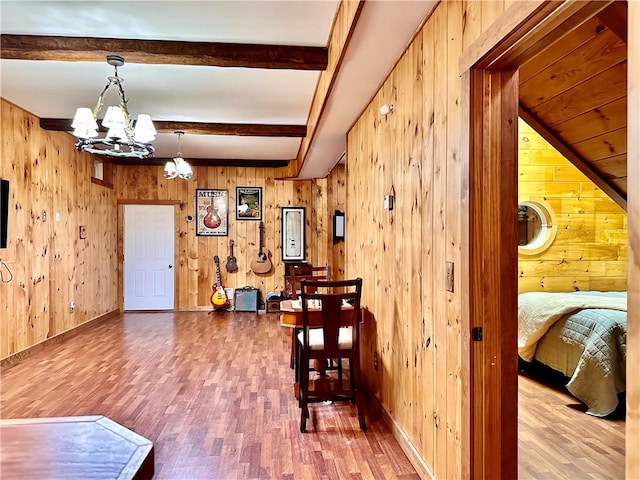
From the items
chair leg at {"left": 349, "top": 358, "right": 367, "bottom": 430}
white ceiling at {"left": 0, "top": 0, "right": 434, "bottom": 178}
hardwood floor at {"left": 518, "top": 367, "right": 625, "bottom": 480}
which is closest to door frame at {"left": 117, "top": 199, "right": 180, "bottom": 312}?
white ceiling at {"left": 0, "top": 0, "right": 434, "bottom": 178}

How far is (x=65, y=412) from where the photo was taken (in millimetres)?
2916

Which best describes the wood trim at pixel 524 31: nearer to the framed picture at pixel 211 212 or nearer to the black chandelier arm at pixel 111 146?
the black chandelier arm at pixel 111 146

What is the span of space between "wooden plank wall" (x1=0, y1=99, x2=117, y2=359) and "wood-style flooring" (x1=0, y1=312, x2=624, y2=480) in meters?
0.47

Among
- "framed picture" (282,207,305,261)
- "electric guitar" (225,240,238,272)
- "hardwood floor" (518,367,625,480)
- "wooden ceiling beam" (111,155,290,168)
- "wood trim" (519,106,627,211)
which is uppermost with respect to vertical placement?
"wooden ceiling beam" (111,155,290,168)

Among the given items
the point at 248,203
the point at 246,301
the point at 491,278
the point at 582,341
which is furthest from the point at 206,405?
the point at 248,203

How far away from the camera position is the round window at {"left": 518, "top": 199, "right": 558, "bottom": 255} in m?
4.50

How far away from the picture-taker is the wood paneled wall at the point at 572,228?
14.8 ft

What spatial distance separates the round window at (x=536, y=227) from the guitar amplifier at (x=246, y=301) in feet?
14.0

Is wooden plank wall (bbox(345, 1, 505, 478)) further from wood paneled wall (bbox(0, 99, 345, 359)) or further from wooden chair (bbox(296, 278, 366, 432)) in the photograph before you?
wood paneled wall (bbox(0, 99, 345, 359))

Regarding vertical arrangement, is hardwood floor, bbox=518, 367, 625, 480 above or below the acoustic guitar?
below

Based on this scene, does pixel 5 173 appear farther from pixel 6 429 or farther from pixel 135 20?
pixel 6 429

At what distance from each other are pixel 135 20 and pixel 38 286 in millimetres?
3506

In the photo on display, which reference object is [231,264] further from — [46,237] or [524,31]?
[524,31]

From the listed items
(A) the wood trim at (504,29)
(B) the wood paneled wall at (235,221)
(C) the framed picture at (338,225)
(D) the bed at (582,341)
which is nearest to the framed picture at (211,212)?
(B) the wood paneled wall at (235,221)
